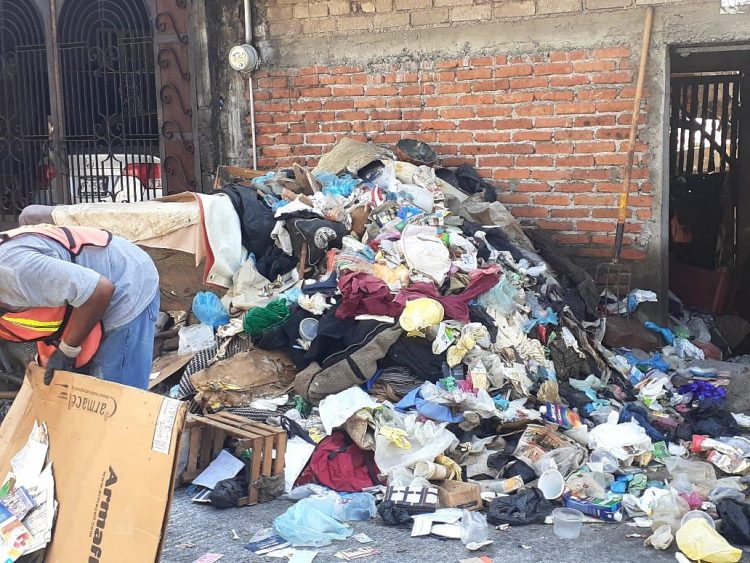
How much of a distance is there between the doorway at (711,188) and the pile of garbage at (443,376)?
1642 millimetres

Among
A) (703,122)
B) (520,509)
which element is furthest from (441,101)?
(520,509)

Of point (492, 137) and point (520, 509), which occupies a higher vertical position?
point (492, 137)

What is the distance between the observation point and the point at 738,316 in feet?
26.2

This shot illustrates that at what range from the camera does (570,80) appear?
6.54 m

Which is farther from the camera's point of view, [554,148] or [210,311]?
[554,148]

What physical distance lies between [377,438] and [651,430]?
171cm

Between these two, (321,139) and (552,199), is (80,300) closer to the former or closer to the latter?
(552,199)

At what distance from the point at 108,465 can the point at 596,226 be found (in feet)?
14.7

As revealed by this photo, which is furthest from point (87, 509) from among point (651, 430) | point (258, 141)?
point (258, 141)

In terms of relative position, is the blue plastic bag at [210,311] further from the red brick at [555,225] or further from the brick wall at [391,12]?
the brick wall at [391,12]

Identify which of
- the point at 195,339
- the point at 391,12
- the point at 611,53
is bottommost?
the point at 195,339

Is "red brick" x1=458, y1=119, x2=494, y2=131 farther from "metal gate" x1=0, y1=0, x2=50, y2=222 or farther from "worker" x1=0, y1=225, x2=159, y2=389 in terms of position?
"metal gate" x1=0, y1=0, x2=50, y2=222

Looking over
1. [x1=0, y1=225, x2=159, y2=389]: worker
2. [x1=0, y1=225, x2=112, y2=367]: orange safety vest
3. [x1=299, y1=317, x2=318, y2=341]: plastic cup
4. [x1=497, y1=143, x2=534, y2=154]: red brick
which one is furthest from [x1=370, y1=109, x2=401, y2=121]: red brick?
[x1=0, y1=225, x2=112, y2=367]: orange safety vest

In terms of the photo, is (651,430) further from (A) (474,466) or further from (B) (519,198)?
(B) (519,198)
